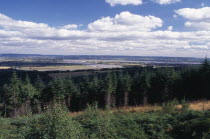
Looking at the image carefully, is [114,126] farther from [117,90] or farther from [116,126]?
[117,90]

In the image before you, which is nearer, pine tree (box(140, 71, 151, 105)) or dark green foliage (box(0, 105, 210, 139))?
dark green foliage (box(0, 105, 210, 139))

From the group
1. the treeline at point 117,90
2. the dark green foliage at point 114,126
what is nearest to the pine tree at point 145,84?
the treeline at point 117,90

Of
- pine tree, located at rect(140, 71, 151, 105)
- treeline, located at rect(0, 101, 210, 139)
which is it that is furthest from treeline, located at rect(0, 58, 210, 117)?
treeline, located at rect(0, 101, 210, 139)

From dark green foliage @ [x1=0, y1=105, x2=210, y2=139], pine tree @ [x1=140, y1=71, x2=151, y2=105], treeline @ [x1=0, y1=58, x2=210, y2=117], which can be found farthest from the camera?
pine tree @ [x1=140, y1=71, x2=151, y2=105]

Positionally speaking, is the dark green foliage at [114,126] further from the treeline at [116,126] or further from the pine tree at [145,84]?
the pine tree at [145,84]

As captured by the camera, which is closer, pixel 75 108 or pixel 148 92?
pixel 148 92

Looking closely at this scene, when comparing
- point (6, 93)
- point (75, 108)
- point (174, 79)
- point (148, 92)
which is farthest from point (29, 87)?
point (174, 79)

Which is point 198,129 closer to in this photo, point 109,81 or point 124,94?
point 109,81

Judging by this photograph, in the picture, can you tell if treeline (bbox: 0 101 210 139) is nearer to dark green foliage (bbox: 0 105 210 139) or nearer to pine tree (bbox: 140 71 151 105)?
dark green foliage (bbox: 0 105 210 139)

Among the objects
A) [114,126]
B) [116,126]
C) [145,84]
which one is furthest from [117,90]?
[114,126]

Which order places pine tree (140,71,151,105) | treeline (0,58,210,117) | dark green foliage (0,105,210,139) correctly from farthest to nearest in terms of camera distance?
pine tree (140,71,151,105) < treeline (0,58,210,117) < dark green foliage (0,105,210,139)

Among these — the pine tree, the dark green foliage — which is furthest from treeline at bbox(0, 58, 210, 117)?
the dark green foliage
